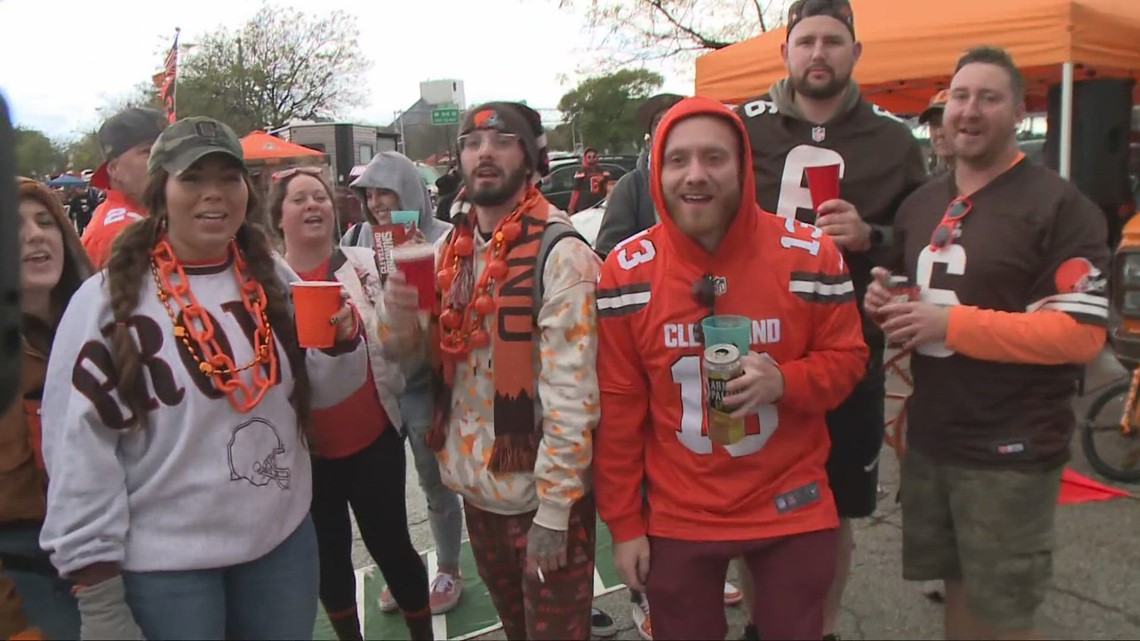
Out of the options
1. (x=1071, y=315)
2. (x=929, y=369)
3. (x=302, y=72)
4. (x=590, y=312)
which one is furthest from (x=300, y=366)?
(x=302, y=72)

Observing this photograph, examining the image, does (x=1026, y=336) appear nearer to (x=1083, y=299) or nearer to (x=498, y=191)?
(x=1083, y=299)

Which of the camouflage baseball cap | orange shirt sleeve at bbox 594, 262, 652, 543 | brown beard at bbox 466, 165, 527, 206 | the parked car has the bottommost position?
orange shirt sleeve at bbox 594, 262, 652, 543

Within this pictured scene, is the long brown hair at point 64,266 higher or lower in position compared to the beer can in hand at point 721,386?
higher

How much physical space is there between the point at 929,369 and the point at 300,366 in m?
1.83

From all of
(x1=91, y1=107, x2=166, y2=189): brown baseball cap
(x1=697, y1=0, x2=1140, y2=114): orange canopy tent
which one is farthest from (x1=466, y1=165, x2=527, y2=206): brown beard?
(x1=697, y1=0, x2=1140, y2=114): orange canopy tent

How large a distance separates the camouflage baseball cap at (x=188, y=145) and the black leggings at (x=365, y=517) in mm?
1137

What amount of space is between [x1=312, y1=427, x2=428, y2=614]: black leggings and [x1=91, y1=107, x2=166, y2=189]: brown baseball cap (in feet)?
5.77

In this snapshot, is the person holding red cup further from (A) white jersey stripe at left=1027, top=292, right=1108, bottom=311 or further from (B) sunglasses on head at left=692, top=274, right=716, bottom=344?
(A) white jersey stripe at left=1027, top=292, right=1108, bottom=311

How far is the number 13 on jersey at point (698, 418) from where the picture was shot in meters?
1.98

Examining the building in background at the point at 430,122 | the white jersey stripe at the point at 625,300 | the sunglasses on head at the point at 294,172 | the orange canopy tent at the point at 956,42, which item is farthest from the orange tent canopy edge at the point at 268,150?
the white jersey stripe at the point at 625,300

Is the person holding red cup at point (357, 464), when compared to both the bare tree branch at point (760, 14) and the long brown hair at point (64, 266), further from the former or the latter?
the bare tree branch at point (760, 14)

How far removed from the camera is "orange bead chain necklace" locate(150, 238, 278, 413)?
1.88 metres

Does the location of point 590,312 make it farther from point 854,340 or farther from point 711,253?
point 854,340

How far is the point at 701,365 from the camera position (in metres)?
1.96
